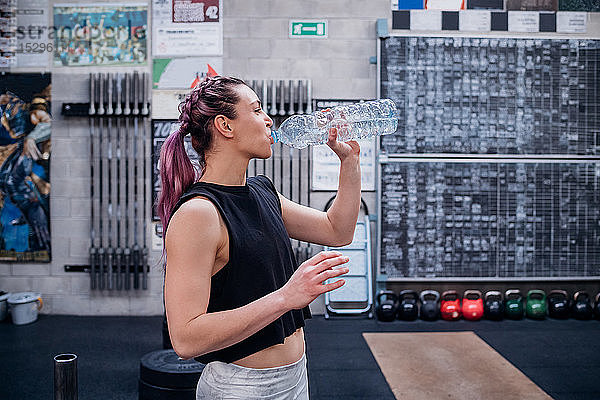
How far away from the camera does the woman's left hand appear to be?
1396 millimetres

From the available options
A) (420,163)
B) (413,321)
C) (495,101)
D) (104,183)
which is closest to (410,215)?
(420,163)

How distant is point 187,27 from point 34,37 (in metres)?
1.33

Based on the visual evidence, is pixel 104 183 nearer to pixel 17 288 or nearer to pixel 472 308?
pixel 17 288

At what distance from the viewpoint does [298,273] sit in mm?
1071

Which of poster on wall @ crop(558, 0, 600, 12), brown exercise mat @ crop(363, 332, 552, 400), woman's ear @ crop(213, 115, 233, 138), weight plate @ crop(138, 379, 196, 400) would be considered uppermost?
poster on wall @ crop(558, 0, 600, 12)

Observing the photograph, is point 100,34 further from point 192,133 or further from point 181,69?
point 192,133

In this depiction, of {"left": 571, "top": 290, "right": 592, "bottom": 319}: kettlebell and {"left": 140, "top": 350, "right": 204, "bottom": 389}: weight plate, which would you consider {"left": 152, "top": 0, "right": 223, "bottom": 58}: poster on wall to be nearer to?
{"left": 140, "top": 350, "right": 204, "bottom": 389}: weight plate

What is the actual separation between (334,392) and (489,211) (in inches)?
96.6

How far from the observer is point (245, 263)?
1214mm

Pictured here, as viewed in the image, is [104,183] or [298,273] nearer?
[298,273]

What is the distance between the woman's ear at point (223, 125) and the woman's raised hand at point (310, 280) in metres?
0.41

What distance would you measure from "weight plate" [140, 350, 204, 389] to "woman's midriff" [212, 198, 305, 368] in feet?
3.93

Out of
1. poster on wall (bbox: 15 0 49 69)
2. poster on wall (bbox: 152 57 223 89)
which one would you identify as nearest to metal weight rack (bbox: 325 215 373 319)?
poster on wall (bbox: 152 57 223 89)

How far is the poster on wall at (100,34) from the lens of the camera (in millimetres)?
4777
